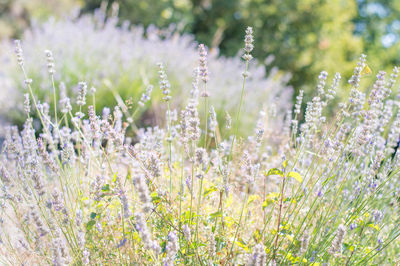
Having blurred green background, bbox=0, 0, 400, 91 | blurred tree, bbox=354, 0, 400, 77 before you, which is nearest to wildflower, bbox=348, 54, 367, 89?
blurred green background, bbox=0, 0, 400, 91

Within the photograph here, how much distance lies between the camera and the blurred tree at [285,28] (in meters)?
8.60

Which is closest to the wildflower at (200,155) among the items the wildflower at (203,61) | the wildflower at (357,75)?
the wildflower at (203,61)

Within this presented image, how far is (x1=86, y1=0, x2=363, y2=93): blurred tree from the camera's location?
8.60 m

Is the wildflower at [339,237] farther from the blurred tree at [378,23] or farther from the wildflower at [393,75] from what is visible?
the blurred tree at [378,23]

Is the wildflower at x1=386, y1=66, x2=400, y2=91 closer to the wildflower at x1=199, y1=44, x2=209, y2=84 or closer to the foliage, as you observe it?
the wildflower at x1=199, y1=44, x2=209, y2=84

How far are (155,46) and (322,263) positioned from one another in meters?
4.78

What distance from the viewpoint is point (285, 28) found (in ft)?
29.1

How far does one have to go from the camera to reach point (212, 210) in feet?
6.40

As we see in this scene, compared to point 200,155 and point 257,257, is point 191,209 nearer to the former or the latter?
point 200,155

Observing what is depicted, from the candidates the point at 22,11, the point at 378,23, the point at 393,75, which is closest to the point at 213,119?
the point at 393,75

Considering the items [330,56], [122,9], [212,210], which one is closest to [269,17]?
[330,56]

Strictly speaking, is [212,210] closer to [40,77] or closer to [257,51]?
[40,77]

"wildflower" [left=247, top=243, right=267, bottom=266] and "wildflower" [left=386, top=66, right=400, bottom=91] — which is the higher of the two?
"wildflower" [left=386, top=66, right=400, bottom=91]

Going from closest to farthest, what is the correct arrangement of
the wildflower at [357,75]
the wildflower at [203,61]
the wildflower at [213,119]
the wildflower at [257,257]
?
the wildflower at [257,257], the wildflower at [203,61], the wildflower at [357,75], the wildflower at [213,119]
